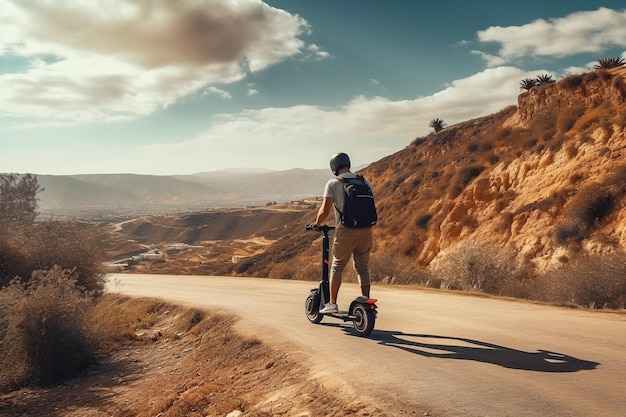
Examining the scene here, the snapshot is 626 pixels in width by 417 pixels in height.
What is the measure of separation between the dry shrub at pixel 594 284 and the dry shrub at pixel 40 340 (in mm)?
11587

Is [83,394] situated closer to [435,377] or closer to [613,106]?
[435,377]

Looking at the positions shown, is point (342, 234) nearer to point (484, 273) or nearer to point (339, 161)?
point (339, 161)

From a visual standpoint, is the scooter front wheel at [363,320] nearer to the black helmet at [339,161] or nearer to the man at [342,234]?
the man at [342,234]

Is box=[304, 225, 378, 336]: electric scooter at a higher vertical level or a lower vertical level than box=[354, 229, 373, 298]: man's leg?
lower

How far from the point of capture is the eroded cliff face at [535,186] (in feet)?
65.3

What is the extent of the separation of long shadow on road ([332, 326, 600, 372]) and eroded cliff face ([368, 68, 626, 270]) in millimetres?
14749

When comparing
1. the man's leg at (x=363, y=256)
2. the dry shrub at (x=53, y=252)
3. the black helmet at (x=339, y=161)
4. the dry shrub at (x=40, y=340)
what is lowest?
the dry shrub at (x=40, y=340)

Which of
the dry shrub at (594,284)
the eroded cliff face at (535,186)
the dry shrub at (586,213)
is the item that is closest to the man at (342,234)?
the dry shrub at (594,284)

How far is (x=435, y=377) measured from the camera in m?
4.90

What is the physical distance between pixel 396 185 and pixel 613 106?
21441 mm

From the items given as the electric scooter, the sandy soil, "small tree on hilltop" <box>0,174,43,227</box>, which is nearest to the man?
the electric scooter

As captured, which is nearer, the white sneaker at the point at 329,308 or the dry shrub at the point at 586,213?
the white sneaker at the point at 329,308

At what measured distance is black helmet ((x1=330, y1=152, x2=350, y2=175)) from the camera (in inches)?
273

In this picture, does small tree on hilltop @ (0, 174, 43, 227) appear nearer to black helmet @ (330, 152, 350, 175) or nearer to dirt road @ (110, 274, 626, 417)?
dirt road @ (110, 274, 626, 417)
